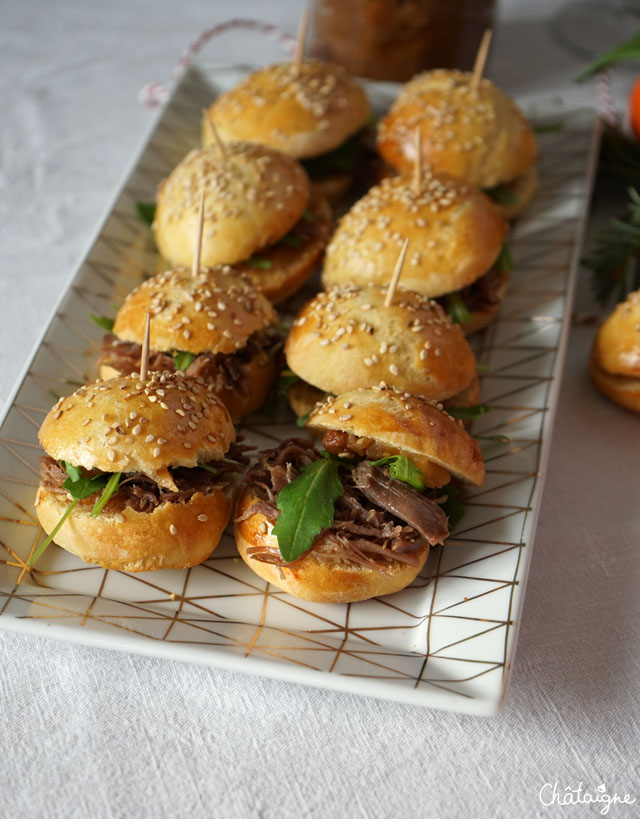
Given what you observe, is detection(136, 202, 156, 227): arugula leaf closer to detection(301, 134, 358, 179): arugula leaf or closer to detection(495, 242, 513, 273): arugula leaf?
detection(301, 134, 358, 179): arugula leaf

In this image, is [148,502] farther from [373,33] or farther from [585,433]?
[373,33]

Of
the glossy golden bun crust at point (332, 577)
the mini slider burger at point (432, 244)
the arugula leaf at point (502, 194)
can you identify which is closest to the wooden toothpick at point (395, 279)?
the mini slider burger at point (432, 244)

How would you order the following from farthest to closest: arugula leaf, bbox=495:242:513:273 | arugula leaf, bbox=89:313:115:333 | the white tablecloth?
arugula leaf, bbox=495:242:513:273 < arugula leaf, bbox=89:313:115:333 < the white tablecloth

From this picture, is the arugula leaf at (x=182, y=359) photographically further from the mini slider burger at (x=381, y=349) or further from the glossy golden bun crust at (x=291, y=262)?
the glossy golden bun crust at (x=291, y=262)

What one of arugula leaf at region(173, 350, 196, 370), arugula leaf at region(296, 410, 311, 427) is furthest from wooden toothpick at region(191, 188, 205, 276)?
arugula leaf at region(296, 410, 311, 427)

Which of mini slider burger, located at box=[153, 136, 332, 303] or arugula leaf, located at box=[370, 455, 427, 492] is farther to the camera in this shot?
mini slider burger, located at box=[153, 136, 332, 303]

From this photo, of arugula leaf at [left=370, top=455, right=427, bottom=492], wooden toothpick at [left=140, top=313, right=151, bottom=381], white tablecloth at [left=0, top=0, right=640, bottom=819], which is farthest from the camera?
wooden toothpick at [left=140, top=313, right=151, bottom=381]

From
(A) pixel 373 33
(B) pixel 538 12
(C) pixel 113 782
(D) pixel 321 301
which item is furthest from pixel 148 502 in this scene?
(B) pixel 538 12
